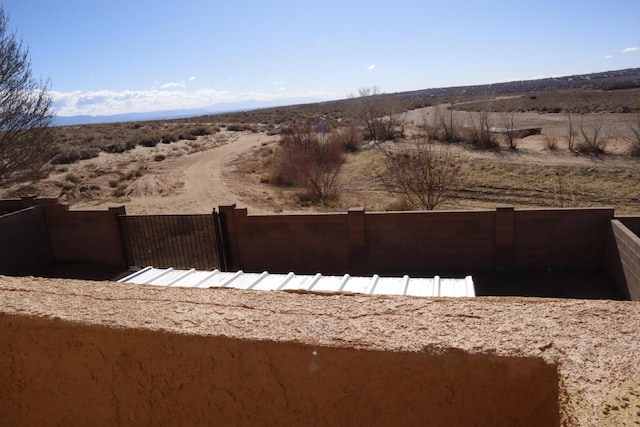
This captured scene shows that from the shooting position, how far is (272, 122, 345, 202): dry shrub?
2566 cm

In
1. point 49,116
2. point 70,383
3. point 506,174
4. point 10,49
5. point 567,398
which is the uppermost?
point 10,49

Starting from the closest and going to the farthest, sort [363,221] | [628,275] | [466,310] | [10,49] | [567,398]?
[567,398] → [466,310] → [628,275] → [363,221] → [10,49]

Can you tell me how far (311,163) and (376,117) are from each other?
Answer: 20748mm

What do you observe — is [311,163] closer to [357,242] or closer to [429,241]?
[357,242]

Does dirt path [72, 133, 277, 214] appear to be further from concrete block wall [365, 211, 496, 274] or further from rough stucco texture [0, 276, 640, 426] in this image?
rough stucco texture [0, 276, 640, 426]

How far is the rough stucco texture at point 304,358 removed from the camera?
2.09 metres

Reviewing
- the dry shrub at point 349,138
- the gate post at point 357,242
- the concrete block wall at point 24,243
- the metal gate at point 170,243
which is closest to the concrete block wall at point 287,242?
the gate post at point 357,242

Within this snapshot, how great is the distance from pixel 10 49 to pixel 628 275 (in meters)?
24.9

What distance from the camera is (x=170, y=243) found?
655 inches

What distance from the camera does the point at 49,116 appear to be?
23.8 meters

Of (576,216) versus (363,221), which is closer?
(576,216)

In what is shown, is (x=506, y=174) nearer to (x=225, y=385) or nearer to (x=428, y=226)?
(x=428, y=226)

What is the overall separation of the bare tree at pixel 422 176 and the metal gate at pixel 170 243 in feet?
28.3

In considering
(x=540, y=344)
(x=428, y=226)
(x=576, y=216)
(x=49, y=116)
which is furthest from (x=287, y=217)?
(x=49, y=116)
